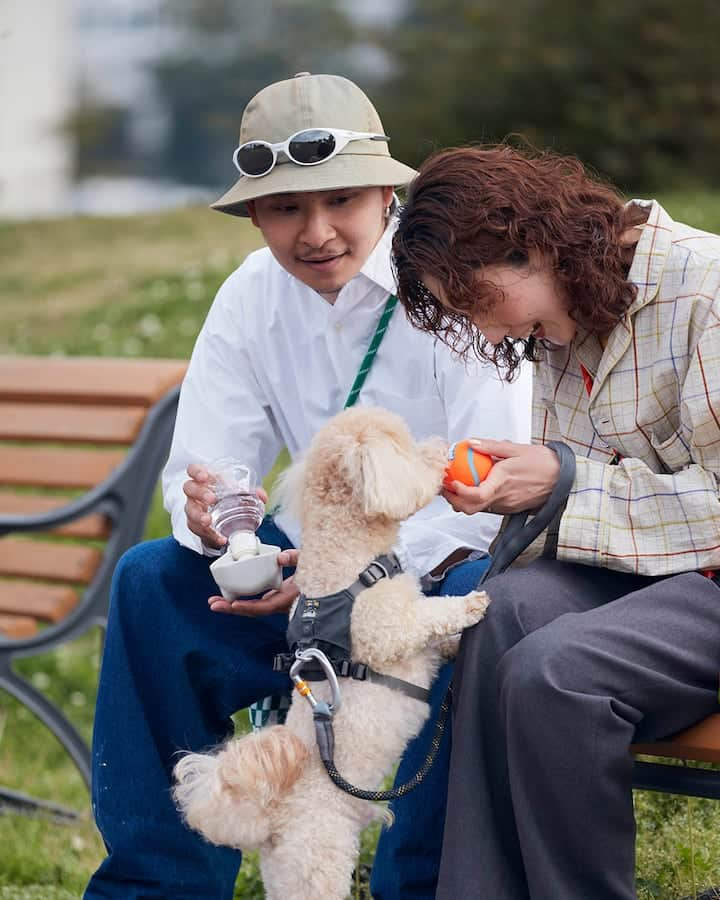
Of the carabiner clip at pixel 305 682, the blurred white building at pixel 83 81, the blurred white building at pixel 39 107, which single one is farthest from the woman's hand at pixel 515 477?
the blurred white building at pixel 83 81

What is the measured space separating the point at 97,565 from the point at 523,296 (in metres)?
2.04

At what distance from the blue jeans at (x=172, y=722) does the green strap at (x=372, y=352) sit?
19.5 inches

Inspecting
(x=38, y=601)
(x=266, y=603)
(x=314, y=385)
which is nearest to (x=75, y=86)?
(x=38, y=601)

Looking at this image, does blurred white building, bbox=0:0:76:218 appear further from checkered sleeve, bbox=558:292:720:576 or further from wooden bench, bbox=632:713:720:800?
wooden bench, bbox=632:713:720:800

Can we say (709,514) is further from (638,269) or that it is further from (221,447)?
(221,447)

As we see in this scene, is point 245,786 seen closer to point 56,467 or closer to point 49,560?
point 49,560

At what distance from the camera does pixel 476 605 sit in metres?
2.51

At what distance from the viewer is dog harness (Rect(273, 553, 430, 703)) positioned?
2.49m

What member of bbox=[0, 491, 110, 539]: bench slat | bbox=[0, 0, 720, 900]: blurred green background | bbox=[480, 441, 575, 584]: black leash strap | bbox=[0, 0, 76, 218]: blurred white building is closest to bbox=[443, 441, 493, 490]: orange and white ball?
bbox=[480, 441, 575, 584]: black leash strap

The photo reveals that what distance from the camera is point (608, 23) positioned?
1427 centimetres

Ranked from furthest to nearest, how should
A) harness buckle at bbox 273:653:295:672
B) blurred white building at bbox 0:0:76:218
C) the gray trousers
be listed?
1. blurred white building at bbox 0:0:76:218
2. harness buckle at bbox 273:653:295:672
3. the gray trousers

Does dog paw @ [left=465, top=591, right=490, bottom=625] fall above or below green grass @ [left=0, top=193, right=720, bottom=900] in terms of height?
above

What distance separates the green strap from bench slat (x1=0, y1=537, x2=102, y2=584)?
140cm

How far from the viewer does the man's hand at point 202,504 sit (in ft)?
9.50
